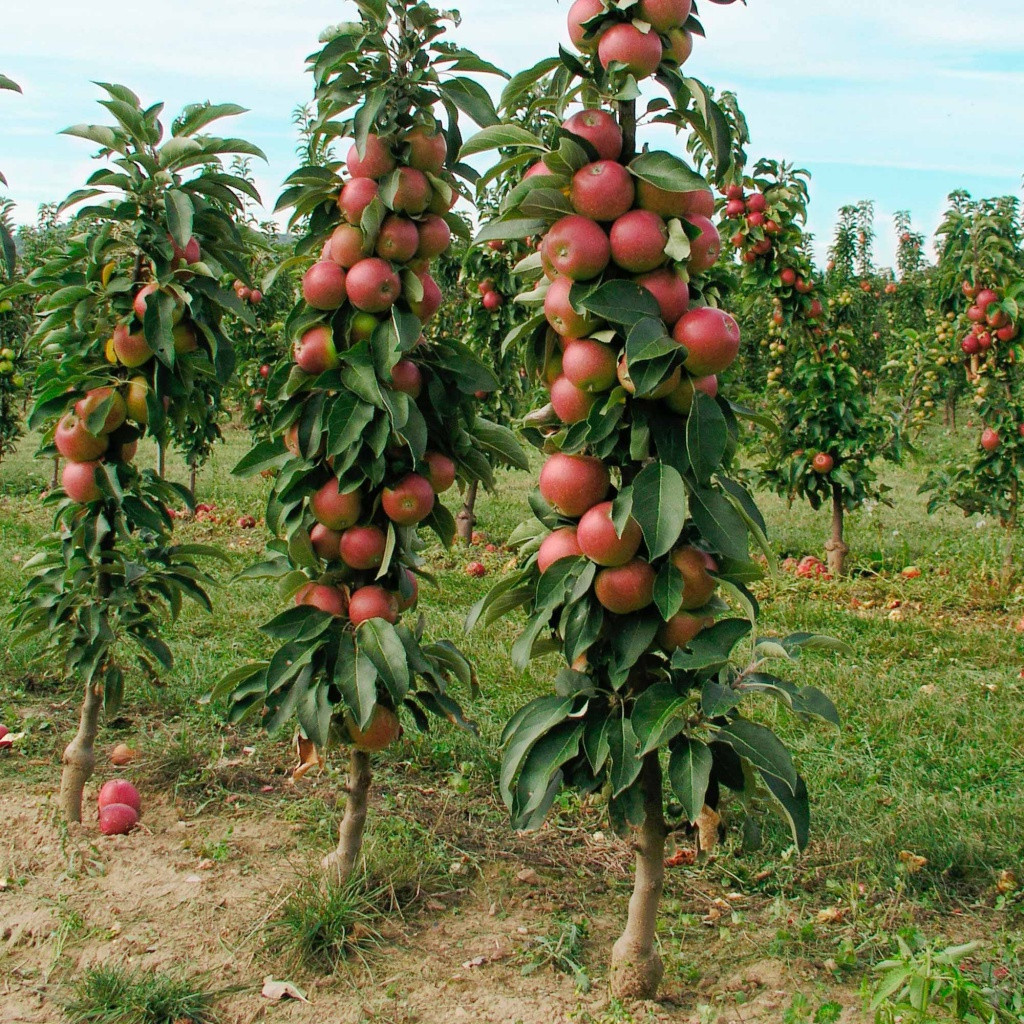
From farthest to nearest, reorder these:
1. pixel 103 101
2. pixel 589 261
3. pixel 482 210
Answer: pixel 482 210 → pixel 103 101 → pixel 589 261

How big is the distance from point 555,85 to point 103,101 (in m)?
1.19

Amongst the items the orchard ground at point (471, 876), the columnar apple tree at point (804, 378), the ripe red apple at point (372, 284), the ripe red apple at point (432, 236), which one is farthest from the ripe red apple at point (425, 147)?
the columnar apple tree at point (804, 378)

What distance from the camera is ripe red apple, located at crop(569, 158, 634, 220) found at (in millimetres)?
1817

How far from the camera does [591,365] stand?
6.09 feet

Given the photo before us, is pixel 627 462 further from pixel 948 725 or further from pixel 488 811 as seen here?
pixel 948 725

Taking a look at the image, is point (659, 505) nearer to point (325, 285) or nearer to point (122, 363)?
point (325, 285)

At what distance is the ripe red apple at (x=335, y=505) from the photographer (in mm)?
2307

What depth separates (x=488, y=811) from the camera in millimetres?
3084

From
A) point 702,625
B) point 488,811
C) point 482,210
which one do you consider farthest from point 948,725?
point 482,210

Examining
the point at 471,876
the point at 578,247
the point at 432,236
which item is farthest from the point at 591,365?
the point at 471,876

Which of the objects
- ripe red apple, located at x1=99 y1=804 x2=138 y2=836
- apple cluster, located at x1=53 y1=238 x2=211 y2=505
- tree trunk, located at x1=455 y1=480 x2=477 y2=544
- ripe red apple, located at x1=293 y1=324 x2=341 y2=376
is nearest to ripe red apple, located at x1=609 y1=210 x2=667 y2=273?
ripe red apple, located at x1=293 y1=324 x2=341 y2=376

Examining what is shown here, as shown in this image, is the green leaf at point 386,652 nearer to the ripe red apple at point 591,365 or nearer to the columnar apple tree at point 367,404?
the columnar apple tree at point 367,404

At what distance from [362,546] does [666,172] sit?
114 cm

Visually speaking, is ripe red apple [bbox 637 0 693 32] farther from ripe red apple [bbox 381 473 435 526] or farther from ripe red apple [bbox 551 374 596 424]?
ripe red apple [bbox 381 473 435 526]
